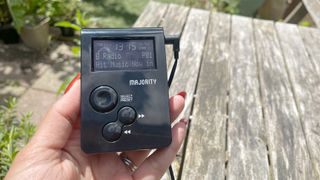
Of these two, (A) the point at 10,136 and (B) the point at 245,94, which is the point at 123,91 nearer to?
(B) the point at 245,94

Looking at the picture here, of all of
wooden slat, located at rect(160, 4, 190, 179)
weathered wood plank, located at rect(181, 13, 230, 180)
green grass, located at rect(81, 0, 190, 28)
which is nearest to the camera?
weathered wood plank, located at rect(181, 13, 230, 180)

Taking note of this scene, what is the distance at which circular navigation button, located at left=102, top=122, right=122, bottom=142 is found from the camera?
106 centimetres

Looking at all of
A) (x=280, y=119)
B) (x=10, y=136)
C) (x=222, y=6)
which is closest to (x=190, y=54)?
(x=280, y=119)

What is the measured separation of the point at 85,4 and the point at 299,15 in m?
3.23

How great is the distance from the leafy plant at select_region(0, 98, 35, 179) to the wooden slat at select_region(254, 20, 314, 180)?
5.07ft

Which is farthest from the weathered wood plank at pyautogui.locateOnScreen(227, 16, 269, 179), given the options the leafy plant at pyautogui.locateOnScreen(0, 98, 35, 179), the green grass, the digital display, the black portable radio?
the green grass

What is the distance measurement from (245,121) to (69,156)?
38.4 inches

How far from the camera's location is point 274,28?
2.63m

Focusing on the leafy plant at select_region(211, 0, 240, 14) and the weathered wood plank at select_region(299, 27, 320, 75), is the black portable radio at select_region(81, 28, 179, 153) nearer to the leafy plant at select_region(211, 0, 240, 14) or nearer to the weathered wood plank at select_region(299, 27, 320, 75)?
the weathered wood plank at select_region(299, 27, 320, 75)

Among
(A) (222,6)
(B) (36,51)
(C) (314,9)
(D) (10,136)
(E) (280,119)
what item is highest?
(C) (314,9)

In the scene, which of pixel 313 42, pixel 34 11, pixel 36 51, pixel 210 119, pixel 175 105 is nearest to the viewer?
pixel 175 105

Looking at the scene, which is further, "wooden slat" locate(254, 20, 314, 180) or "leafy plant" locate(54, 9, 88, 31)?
"leafy plant" locate(54, 9, 88, 31)

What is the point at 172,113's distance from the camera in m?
1.20

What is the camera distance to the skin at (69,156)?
3.44 ft
